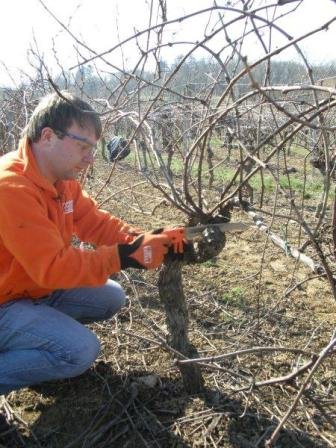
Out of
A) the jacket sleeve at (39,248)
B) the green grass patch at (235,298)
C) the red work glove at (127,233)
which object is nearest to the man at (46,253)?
the jacket sleeve at (39,248)

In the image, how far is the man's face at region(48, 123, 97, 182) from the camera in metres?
1.86

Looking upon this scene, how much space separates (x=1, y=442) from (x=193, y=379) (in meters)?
0.82

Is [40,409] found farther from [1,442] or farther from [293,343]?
[293,343]

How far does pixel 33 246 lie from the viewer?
1759 mm

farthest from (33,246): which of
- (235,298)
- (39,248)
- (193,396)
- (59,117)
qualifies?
(235,298)

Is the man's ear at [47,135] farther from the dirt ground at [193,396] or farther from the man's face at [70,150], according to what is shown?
the dirt ground at [193,396]

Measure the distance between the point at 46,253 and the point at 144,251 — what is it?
371mm

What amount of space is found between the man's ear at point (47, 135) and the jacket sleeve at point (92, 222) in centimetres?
44

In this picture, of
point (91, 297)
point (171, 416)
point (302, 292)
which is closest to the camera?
point (171, 416)

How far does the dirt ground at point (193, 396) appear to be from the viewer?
185 cm

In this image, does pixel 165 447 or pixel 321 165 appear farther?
pixel 321 165

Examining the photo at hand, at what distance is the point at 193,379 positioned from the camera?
2.06m

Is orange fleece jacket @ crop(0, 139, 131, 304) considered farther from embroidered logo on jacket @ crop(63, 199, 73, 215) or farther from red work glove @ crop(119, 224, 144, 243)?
red work glove @ crop(119, 224, 144, 243)

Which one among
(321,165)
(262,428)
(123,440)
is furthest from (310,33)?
(321,165)
